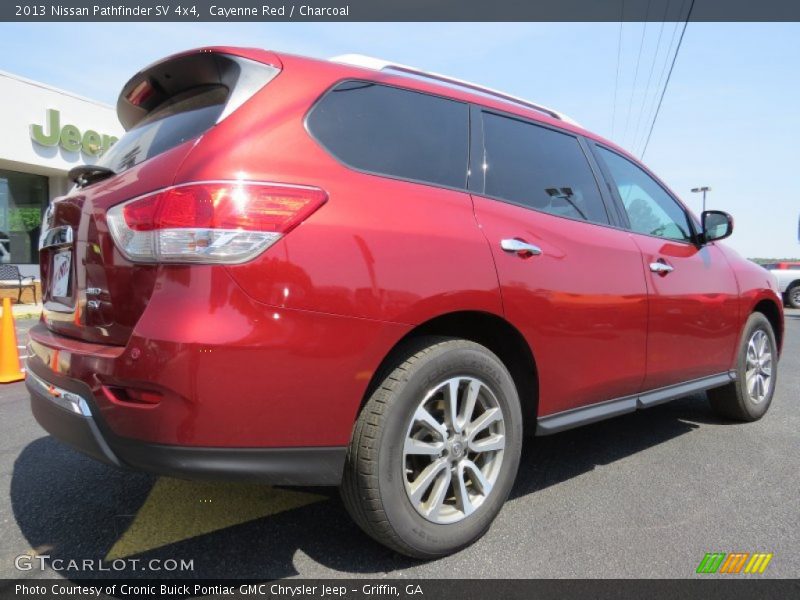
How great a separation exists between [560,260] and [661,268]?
0.99m

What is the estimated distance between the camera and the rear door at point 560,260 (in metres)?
2.56

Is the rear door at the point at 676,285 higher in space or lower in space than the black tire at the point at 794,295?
higher

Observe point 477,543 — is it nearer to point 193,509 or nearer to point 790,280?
point 193,509

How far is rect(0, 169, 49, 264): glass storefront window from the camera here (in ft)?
53.0

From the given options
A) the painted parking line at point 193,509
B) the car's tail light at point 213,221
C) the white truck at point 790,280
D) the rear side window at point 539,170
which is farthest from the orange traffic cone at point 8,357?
the white truck at point 790,280

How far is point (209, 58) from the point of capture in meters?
2.21

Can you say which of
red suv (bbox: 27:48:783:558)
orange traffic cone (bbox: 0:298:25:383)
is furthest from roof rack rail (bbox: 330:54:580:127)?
orange traffic cone (bbox: 0:298:25:383)

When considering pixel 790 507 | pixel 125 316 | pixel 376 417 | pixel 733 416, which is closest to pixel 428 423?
pixel 376 417

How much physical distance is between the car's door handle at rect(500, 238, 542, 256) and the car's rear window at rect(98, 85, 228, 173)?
1221 mm

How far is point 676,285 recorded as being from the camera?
3.47 m

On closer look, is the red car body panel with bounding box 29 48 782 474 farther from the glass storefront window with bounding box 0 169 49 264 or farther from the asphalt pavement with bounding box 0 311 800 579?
the glass storefront window with bounding box 0 169 49 264

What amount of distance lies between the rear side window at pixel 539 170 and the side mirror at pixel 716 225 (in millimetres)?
1177

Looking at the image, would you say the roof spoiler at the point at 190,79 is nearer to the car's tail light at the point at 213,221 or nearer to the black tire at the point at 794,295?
the car's tail light at the point at 213,221

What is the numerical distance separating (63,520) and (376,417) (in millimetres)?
1571
